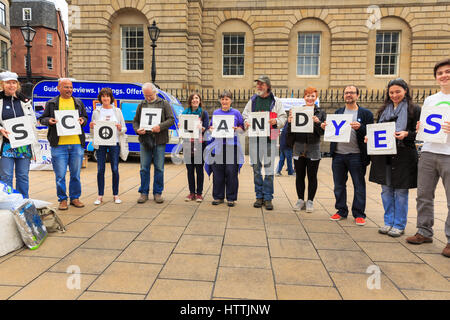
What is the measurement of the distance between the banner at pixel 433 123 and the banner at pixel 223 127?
9.33 feet

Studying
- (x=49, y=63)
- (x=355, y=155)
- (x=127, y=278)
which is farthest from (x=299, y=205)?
(x=49, y=63)

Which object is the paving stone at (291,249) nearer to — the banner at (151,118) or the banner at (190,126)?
the banner at (190,126)

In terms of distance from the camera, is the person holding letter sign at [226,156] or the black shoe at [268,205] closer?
the black shoe at [268,205]

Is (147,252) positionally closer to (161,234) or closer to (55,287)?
(161,234)

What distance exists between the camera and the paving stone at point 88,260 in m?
3.30

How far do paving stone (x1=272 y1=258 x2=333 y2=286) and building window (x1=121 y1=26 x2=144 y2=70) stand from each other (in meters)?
19.4

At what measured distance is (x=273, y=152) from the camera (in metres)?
5.77

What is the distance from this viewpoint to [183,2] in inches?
744

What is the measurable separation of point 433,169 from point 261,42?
17804mm

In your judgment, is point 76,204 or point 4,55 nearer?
point 76,204

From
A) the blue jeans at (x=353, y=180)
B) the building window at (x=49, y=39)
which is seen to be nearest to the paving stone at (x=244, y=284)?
the blue jeans at (x=353, y=180)

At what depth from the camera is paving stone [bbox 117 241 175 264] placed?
3562 mm

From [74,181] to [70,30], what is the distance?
17.4 m
